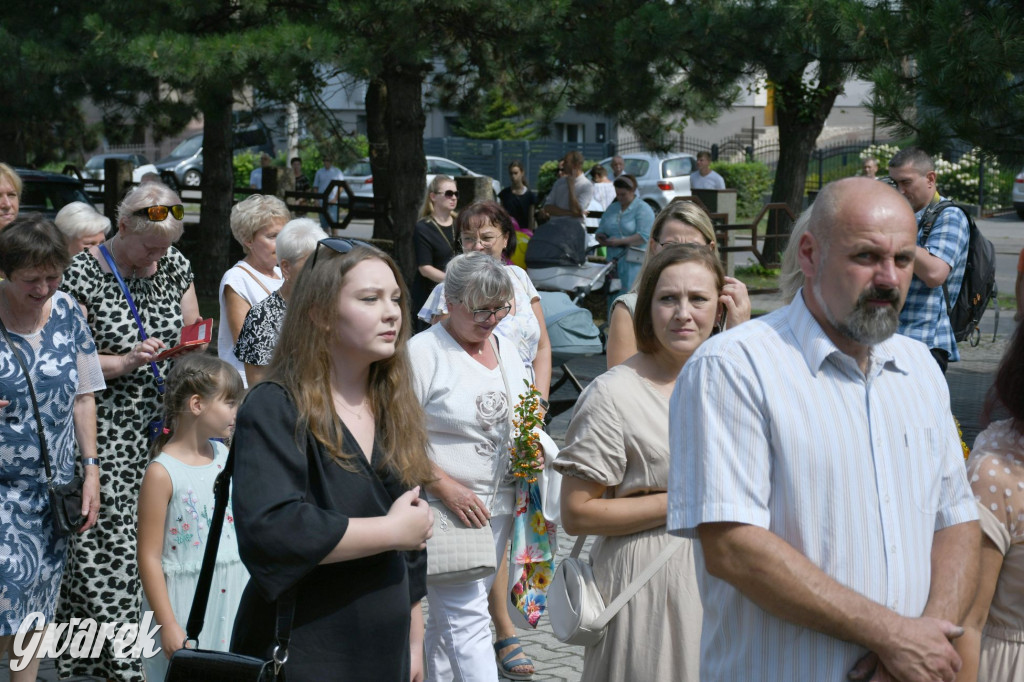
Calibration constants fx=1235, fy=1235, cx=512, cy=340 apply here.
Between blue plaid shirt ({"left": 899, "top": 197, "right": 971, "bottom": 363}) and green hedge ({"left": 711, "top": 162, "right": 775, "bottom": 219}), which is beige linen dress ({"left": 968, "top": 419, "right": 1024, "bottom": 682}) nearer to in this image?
blue plaid shirt ({"left": 899, "top": 197, "right": 971, "bottom": 363})

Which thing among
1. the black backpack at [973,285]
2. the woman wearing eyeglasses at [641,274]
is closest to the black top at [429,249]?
the black backpack at [973,285]

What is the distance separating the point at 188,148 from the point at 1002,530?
41.1 metres

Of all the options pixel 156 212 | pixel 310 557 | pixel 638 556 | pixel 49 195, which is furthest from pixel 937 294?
pixel 49 195

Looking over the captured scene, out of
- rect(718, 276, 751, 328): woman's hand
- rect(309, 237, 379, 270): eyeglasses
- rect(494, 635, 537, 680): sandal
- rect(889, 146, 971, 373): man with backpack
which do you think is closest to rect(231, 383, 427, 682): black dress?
rect(309, 237, 379, 270): eyeglasses

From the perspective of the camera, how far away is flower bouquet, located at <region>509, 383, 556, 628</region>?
4.67 metres

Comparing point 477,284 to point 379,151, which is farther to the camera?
point 379,151

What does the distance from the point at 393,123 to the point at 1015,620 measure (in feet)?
40.3

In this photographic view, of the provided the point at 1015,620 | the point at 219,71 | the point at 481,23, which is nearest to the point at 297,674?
the point at 1015,620

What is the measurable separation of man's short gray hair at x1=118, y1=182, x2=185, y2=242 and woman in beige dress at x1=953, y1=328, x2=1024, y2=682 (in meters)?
3.42

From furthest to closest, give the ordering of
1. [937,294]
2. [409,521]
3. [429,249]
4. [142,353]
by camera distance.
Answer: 1. [429,249]
2. [937,294]
3. [142,353]
4. [409,521]

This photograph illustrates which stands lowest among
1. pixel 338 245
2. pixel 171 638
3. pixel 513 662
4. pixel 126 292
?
pixel 513 662

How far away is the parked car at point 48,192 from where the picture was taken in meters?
13.1

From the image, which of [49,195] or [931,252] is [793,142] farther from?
[931,252]

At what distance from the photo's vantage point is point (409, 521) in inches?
107
